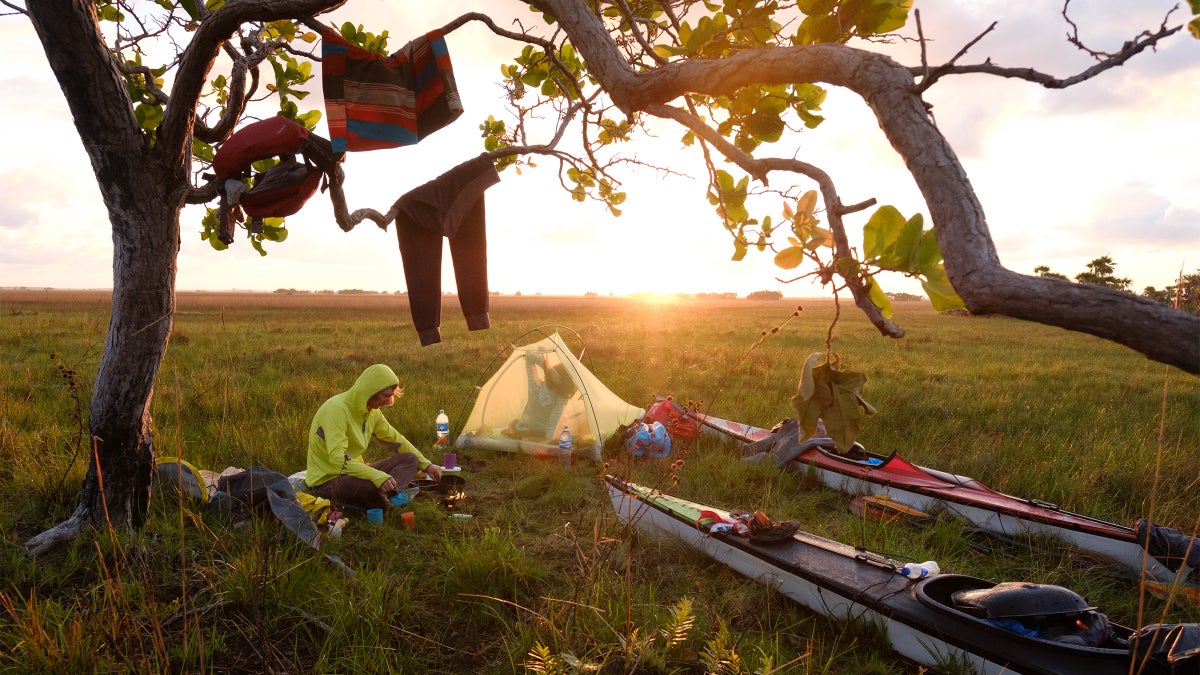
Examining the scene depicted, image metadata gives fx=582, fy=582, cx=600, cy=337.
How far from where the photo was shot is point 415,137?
137 inches

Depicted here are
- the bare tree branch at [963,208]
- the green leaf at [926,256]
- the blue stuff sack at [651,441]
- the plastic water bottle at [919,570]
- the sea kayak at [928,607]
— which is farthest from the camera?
the blue stuff sack at [651,441]

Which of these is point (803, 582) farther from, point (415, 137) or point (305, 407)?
point (305, 407)

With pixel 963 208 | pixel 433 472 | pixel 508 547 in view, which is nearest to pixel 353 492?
pixel 433 472

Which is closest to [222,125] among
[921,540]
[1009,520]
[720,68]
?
[720,68]

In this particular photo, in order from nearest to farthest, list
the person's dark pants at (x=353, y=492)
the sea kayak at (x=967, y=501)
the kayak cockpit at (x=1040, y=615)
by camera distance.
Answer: the kayak cockpit at (x=1040, y=615)
the sea kayak at (x=967, y=501)
the person's dark pants at (x=353, y=492)

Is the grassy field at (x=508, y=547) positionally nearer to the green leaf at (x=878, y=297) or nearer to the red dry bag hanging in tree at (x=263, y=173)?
the green leaf at (x=878, y=297)

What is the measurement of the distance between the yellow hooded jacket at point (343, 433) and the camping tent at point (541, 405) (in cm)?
191

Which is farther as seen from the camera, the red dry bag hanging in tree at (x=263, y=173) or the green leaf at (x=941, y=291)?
the red dry bag hanging in tree at (x=263, y=173)

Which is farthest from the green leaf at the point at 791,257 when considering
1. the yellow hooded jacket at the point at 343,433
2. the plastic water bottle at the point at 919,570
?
the yellow hooded jacket at the point at 343,433

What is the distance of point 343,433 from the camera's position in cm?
540

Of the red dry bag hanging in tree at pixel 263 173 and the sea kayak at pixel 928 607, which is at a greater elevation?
the red dry bag hanging in tree at pixel 263 173

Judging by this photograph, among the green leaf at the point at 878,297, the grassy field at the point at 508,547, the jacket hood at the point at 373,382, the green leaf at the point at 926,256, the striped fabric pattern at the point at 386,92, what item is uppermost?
the striped fabric pattern at the point at 386,92

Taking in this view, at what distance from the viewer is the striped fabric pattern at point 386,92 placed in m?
3.30

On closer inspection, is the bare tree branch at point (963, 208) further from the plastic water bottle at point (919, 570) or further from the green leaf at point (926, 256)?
the plastic water bottle at point (919, 570)
